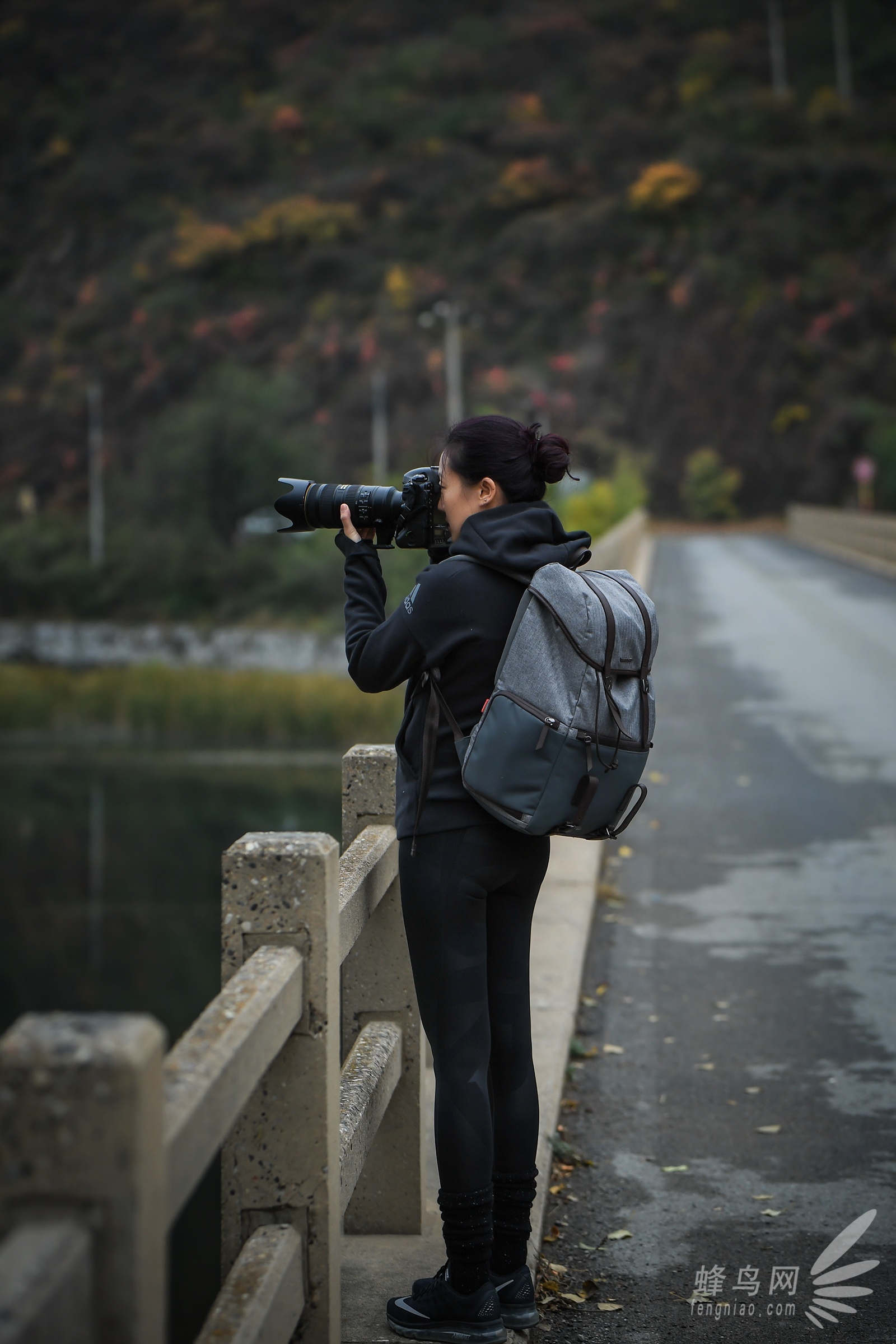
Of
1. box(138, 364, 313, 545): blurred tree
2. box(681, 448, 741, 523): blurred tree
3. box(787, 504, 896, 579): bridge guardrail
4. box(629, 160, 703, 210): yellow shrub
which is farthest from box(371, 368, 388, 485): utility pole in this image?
box(787, 504, 896, 579): bridge guardrail

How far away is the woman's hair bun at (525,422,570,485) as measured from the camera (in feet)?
9.30

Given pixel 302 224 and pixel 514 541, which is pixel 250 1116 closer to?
pixel 514 541

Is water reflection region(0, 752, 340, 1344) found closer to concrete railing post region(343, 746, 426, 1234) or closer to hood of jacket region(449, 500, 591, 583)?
concrete railing post region(343, 746, 426, 1234)

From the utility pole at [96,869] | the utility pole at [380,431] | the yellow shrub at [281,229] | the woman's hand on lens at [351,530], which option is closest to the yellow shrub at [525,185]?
the yellow shrub at [281,229]

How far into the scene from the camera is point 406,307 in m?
79.8

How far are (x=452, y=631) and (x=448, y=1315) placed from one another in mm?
1416

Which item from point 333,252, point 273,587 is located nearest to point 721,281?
point 333,252

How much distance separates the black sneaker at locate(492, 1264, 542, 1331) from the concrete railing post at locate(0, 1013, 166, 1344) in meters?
1.65

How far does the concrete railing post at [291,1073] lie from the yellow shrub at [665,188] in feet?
263

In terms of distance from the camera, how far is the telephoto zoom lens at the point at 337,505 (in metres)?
2.97

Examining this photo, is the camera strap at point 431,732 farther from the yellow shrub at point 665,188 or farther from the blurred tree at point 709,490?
the yellow shrub at point 665,188

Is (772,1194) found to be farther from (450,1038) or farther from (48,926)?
(48,926)

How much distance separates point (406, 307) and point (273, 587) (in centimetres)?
2675

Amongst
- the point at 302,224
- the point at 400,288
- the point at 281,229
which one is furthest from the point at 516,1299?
the point at 281,229
